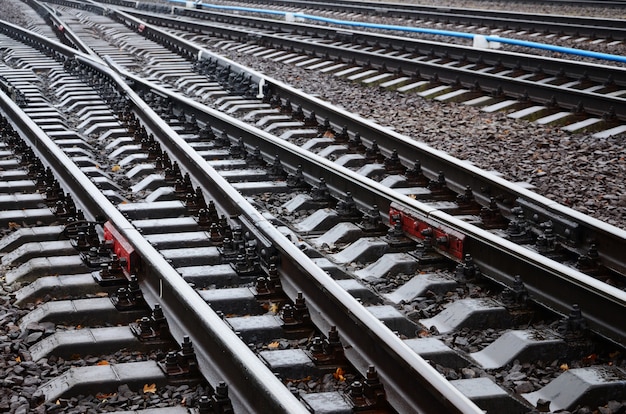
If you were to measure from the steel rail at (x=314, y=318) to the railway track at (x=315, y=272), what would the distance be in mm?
11

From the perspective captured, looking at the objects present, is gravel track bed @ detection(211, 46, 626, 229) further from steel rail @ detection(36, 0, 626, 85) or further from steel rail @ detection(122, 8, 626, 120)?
steel rail @ detection(36, 0, 626, 85)

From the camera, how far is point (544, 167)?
8.92 metres

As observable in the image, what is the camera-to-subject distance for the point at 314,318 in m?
5.27

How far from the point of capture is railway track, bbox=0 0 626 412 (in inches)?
180

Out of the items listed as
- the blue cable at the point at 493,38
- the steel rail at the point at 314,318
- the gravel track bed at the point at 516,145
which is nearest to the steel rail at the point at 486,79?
the gravel track bed at the point at 516,145

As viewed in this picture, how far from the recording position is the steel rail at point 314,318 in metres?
4.09

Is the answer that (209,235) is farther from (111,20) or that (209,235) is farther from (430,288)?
(111,20)

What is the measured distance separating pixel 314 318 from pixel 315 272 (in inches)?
11.2

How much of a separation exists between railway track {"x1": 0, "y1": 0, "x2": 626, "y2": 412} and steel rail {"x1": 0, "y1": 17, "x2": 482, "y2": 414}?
0.01 m

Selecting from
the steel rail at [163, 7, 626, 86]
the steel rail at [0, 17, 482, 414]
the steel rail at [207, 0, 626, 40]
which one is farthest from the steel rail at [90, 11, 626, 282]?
the steel rail at [207, 0, 626, 40]

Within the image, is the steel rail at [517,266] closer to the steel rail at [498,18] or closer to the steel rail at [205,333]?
the steel rail at [205,333]

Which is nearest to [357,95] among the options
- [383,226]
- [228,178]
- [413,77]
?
[413,77]

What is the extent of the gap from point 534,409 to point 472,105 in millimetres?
7953

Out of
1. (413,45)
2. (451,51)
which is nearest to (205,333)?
(451,51)
